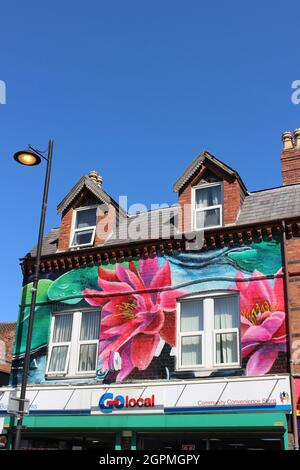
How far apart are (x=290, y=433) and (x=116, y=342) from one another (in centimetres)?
556

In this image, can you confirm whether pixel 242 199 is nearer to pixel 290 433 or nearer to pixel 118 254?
pixel 118 254

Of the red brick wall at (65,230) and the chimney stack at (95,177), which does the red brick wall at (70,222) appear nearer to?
the red brick wall at (65,230)

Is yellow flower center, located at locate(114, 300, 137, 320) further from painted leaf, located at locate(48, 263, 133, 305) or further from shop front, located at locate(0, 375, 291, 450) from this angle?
shop front, located at locate(0, 375, 291, 450)

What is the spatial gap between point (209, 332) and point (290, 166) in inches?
270

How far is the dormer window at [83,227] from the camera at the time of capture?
1770 centimetres

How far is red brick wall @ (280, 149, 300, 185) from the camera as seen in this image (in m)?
17.4

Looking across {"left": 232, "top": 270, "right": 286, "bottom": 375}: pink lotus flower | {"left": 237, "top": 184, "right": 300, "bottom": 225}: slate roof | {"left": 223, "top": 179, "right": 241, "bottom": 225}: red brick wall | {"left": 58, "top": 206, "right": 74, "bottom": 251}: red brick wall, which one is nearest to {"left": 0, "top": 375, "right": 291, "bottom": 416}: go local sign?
{"left": 232, "top": 270, "right": 286, "bottom": 375}: pink lotus flower

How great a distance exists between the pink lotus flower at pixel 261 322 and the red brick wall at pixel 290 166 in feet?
15.3

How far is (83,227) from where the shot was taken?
59.1 ft

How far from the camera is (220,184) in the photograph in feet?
54.1

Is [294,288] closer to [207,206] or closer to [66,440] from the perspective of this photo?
[207,206]

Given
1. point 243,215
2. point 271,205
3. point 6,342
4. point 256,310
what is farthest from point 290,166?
point 6,342

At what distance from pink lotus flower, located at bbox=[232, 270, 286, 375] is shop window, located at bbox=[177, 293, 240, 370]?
325 mm

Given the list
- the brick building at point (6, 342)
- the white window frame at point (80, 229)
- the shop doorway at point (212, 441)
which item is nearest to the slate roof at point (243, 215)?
the white window frame at point (80, 229)
